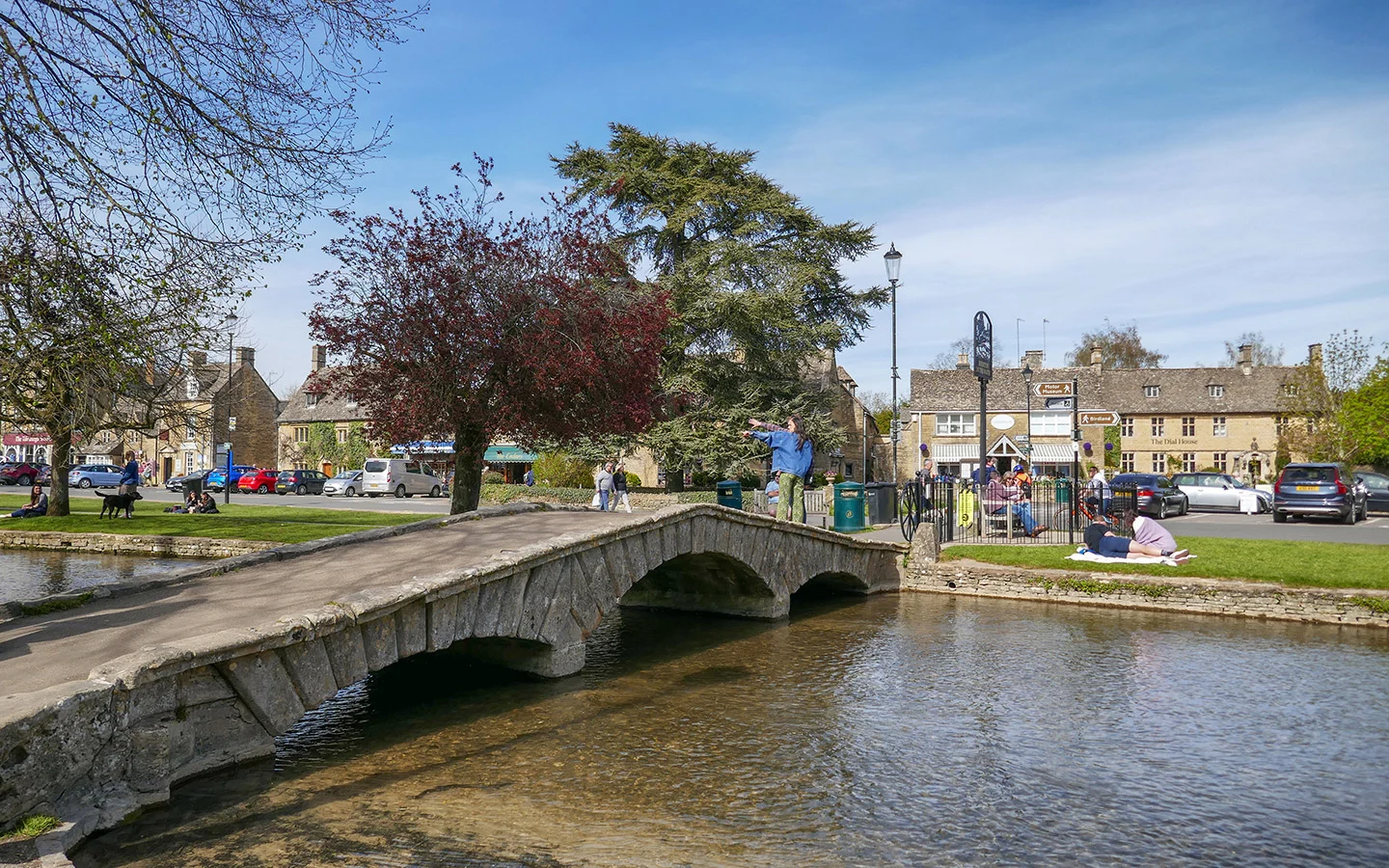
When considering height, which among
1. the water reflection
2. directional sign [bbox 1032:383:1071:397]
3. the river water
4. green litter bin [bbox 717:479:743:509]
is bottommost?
the river water

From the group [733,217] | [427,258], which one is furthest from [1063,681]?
[733,217]

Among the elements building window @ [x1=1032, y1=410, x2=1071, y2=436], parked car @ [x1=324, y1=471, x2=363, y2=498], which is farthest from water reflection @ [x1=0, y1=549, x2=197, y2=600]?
building window @ [x1=1032, y1=410, x2=1071, y2=436]

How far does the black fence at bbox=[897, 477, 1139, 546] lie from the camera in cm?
1977

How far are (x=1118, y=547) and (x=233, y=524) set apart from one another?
20964 millimetres

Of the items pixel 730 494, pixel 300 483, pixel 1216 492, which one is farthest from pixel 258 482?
pixel 1216 492

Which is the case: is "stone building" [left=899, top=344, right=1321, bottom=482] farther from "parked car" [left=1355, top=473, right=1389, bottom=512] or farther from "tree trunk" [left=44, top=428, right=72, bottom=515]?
"tree trunk" [left=44, top=428, right=72, bottom=515]

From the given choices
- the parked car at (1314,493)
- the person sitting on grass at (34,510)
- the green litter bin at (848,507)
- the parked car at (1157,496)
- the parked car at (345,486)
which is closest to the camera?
the green litter bin at (848,507)

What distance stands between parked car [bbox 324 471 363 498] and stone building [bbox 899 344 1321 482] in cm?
3340

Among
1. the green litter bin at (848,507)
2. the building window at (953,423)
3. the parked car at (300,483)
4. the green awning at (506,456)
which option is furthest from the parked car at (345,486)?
the building window at (953,423)

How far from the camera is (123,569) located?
18.9m

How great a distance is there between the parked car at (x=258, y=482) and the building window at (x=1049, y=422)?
44.9 meters

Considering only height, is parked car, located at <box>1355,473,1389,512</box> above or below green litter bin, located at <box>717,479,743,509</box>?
below

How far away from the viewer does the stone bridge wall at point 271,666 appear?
5406 mm

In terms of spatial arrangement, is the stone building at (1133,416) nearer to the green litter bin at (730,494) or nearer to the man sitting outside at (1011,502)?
the man sitting outside at (1011,502)
